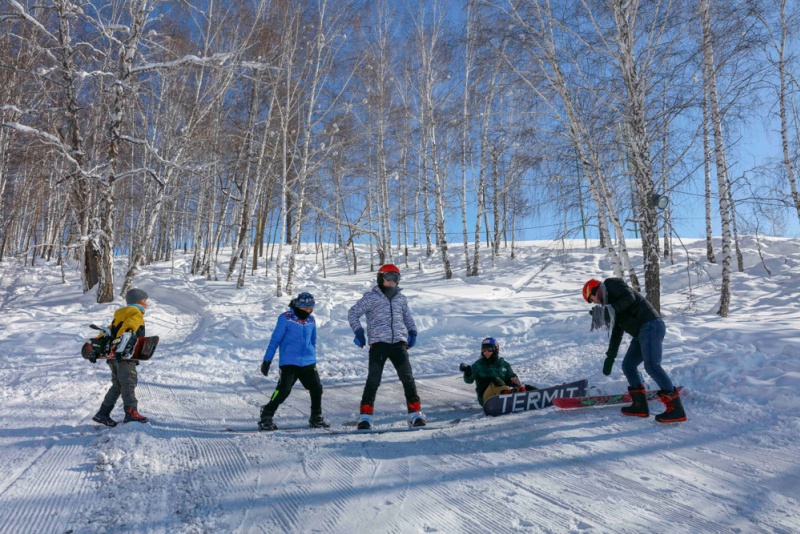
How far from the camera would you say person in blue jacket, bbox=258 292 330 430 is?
4.75 m

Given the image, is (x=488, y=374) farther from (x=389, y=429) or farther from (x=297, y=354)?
(x=297, y=354)

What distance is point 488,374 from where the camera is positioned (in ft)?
18.2

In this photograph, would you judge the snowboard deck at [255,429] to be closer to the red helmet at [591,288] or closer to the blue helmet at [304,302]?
→ the blue helmet at [304,302]

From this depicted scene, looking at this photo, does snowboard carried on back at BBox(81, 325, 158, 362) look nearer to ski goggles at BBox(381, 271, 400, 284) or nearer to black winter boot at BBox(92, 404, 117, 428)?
black winter boot at BBox(92, 404, 117, 428)

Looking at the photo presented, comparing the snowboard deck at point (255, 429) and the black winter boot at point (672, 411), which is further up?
the black winter boot at point (672, 411)

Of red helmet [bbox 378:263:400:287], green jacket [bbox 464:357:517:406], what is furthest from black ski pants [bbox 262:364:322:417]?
green jacket [bbox 464:357:517:406]

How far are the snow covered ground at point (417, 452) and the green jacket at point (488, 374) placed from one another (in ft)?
1.16

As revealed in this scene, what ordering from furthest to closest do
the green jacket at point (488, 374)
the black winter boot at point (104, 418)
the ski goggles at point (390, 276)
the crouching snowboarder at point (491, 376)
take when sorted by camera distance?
the green jacket at point (488, 374), the crouching snowboarder at point (491, 376), the ski goggles at point (390, 276), the black winter boot at point (104, 418)

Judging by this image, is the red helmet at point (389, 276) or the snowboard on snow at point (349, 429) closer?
the snowboard on snow at point (349, 429)

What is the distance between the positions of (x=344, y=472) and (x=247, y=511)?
787mm

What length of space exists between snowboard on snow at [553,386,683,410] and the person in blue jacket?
2.63 metres

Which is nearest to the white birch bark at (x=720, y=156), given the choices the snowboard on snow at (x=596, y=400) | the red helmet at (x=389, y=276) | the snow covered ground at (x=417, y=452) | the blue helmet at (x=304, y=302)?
the snow covered ground at (x=417, y=452)

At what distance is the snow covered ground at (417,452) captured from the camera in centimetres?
267

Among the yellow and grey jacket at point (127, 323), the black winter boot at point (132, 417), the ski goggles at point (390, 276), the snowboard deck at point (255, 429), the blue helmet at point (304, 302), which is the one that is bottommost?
the snowboard deck at point (255, 429)
